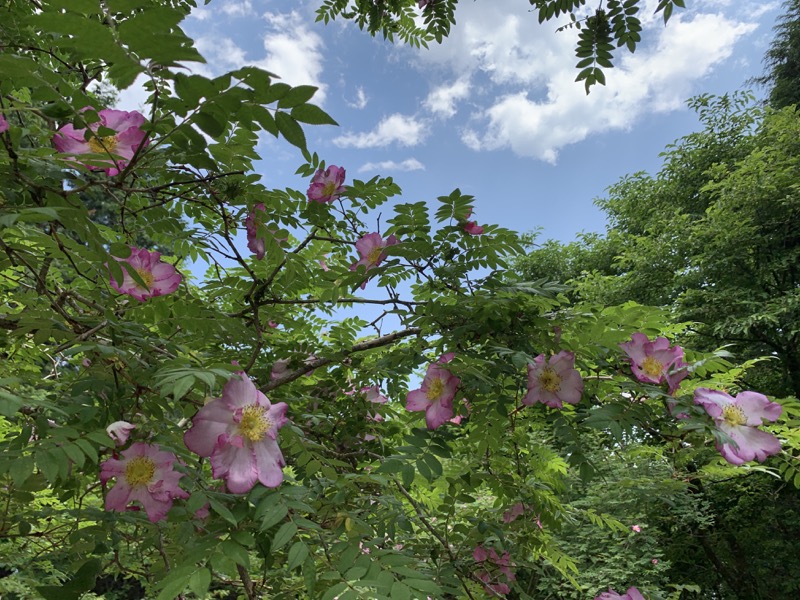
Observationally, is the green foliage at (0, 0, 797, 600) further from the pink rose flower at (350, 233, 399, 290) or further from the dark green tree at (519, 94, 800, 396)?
the dark green tree at (519, 94, 800, 396)

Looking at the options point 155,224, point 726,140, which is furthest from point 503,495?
point 726,140

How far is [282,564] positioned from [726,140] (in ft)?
37.1

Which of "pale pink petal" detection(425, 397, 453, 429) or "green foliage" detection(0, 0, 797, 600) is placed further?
"pale pink petal" detection(425, 397, 453, 429)

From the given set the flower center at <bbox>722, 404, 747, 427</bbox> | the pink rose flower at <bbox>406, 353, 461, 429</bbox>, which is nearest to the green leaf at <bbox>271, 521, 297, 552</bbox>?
the pink rose flower at <bbox>406, 353, 461, 429</bbox>

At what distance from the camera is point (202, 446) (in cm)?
86

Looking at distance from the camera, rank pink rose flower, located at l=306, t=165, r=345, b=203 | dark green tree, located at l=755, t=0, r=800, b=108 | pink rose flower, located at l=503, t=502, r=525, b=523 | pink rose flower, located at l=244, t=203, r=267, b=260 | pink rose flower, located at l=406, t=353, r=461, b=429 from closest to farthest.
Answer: pink rose flower, located at l=406, t=353, r=461, b=429, pink rose flower, located at l=244, t=203, r=267, b=260, pink rose flower, located at l=306, t=165, r=345, b=203, pink rose flower, located at l=503, t=502, r=525, b=523, dark green tree, located at l=755, t=0, r=800, b=108

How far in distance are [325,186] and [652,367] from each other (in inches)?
40.5

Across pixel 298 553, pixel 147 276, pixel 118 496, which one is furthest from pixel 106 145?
pixel 298 553

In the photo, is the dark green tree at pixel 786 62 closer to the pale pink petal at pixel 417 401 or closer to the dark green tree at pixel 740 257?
the dark green tree at pixel 740 257

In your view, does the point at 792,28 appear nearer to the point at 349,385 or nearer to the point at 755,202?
the point at 755,202

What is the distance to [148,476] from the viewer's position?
3.03ft

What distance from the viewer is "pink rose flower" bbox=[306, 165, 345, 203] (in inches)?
62.3

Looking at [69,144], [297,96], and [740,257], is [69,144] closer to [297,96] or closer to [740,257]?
[297,96]

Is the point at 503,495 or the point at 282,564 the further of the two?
the point at 503,495
